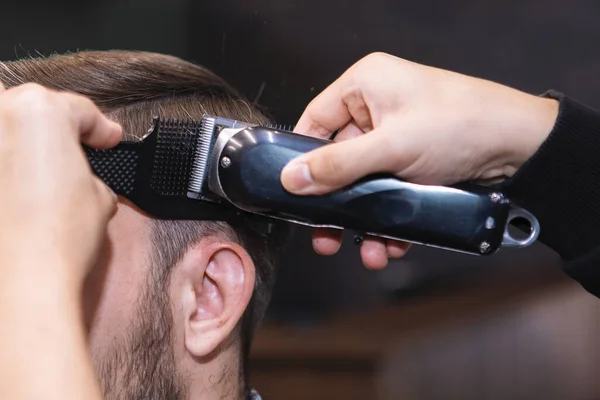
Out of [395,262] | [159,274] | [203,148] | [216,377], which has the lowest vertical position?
[395,262]

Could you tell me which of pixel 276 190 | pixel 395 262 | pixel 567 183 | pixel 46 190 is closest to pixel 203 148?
pixel 276 190

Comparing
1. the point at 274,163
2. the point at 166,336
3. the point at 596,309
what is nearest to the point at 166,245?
the point at 166,336

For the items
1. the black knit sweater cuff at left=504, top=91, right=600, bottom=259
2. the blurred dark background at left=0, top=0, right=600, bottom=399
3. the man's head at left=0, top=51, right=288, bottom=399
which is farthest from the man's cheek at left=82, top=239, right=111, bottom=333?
the blurred dark background at left=0, top=0, right=600, bottom=399

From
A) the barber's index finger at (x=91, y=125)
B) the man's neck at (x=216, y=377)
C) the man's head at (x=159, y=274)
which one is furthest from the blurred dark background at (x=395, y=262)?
the barber's index finger at (x=91, y=125)

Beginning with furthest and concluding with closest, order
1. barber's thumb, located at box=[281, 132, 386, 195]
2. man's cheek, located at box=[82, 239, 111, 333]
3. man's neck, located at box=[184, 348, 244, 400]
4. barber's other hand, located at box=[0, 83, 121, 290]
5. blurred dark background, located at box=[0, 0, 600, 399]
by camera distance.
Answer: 1. blurred dark background, located at box=[0, 0, 600, 399]
2. man's neck, located at box=[184, 348, 244, 400]
3. man's cheek, located at box=[82, 239, 111, 333]
4. barber's thumb, located at box=[281, 132, 386, 195]
5. barber's other hand, located at box=[0, 83, 121, 290]

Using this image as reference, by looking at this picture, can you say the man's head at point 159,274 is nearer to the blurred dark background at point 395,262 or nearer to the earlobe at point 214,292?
the earlobe at point 214,292

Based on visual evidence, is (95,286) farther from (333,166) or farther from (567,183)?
(567,183)

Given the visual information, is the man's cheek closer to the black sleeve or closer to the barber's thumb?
the barber's thumb

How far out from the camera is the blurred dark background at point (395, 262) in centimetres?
130

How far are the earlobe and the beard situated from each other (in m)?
0.03

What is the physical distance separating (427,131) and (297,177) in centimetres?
13

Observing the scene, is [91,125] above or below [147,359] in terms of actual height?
above

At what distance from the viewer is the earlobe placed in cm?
90

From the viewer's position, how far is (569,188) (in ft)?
2.72
